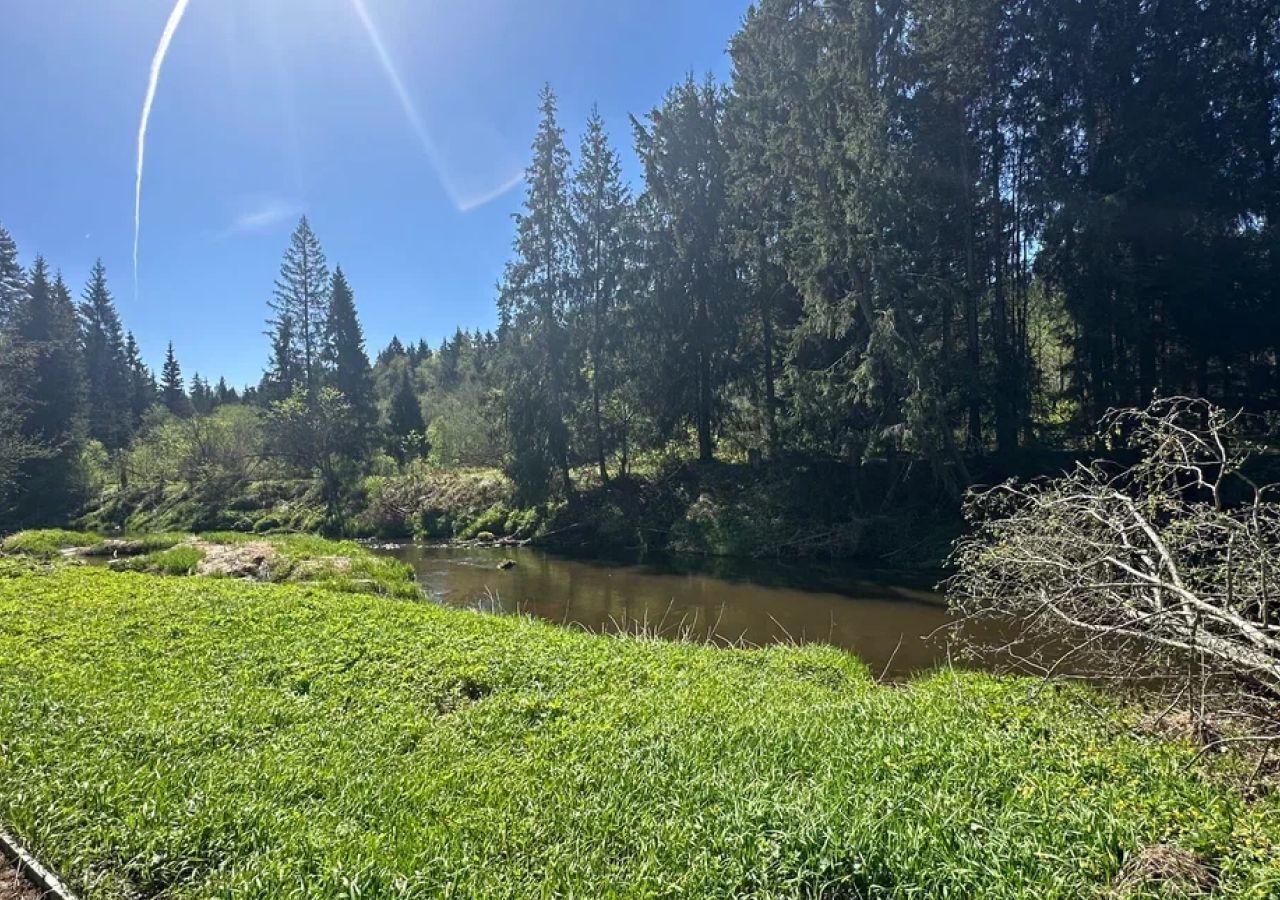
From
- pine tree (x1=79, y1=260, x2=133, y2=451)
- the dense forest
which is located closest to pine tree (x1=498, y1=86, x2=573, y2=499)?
the dense forest

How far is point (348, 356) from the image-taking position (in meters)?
41.8

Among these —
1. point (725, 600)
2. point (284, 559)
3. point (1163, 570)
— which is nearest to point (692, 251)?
point (725, 600)

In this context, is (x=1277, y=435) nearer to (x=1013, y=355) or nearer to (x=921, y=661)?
(x=1013, y=355)

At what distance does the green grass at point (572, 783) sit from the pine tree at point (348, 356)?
34138 millimetres

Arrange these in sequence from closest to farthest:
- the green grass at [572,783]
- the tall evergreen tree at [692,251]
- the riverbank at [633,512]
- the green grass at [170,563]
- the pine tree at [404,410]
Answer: the green grass at [572,783] → the green grass at [170,563] → the riverbank at [633,512] → the tall evergreen tree at [692,251] → the pine tree at [404,410]

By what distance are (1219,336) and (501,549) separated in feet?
74.0

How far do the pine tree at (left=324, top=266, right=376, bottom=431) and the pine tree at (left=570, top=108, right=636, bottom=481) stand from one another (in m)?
18.5

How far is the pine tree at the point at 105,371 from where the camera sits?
43.7 m

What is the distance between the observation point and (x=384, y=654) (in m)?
Result: 7.01

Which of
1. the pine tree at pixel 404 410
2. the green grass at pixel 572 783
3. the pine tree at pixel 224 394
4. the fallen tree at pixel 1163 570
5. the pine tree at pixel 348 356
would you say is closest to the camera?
the green grass at pixel 572 783

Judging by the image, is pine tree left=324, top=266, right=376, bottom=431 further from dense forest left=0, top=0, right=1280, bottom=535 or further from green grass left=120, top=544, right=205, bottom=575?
green grass left=120, top=544, right=205, bottom=575

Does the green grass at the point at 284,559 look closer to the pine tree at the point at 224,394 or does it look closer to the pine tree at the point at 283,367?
the pine tree at the point at 283,367

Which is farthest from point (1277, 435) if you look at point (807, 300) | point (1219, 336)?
point (807, 300)

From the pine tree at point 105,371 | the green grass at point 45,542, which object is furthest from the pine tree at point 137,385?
the green grass at point 45,542
